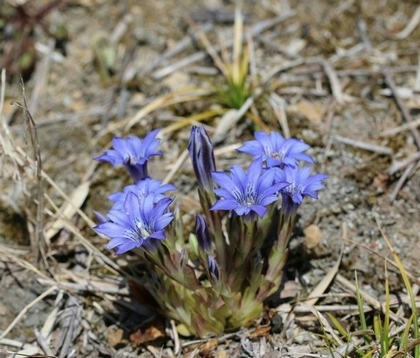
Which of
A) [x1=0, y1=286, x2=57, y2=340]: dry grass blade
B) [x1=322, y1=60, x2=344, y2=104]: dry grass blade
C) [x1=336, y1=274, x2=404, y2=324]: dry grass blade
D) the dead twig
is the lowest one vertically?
[x1=336, y1=274, x2=404, y2=324]: dry grass blade

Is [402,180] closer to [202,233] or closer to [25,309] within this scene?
[202,233]

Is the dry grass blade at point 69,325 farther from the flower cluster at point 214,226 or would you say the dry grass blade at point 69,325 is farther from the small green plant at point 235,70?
the small green plant at point 235,70

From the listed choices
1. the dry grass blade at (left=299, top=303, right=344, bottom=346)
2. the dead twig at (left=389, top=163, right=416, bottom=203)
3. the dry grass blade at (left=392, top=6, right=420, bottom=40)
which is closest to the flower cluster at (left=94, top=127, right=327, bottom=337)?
the dry grass blade at (left=299, top=303, right=344, bottom=346)

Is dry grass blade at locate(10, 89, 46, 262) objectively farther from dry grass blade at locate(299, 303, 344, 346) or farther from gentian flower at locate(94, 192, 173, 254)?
dry grass blade at locate(299, 303, 344, 346)

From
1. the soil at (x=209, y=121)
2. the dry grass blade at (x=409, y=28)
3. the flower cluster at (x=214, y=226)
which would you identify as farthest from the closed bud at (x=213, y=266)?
the dry grass blade at (x=409, y=28)

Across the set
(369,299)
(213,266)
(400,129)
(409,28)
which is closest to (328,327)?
(369,299)

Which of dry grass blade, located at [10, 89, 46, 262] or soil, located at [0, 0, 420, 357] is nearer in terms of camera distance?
dry grass blade, located at [10, 89, 46, 262]

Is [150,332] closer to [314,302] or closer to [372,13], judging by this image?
[314,302]
